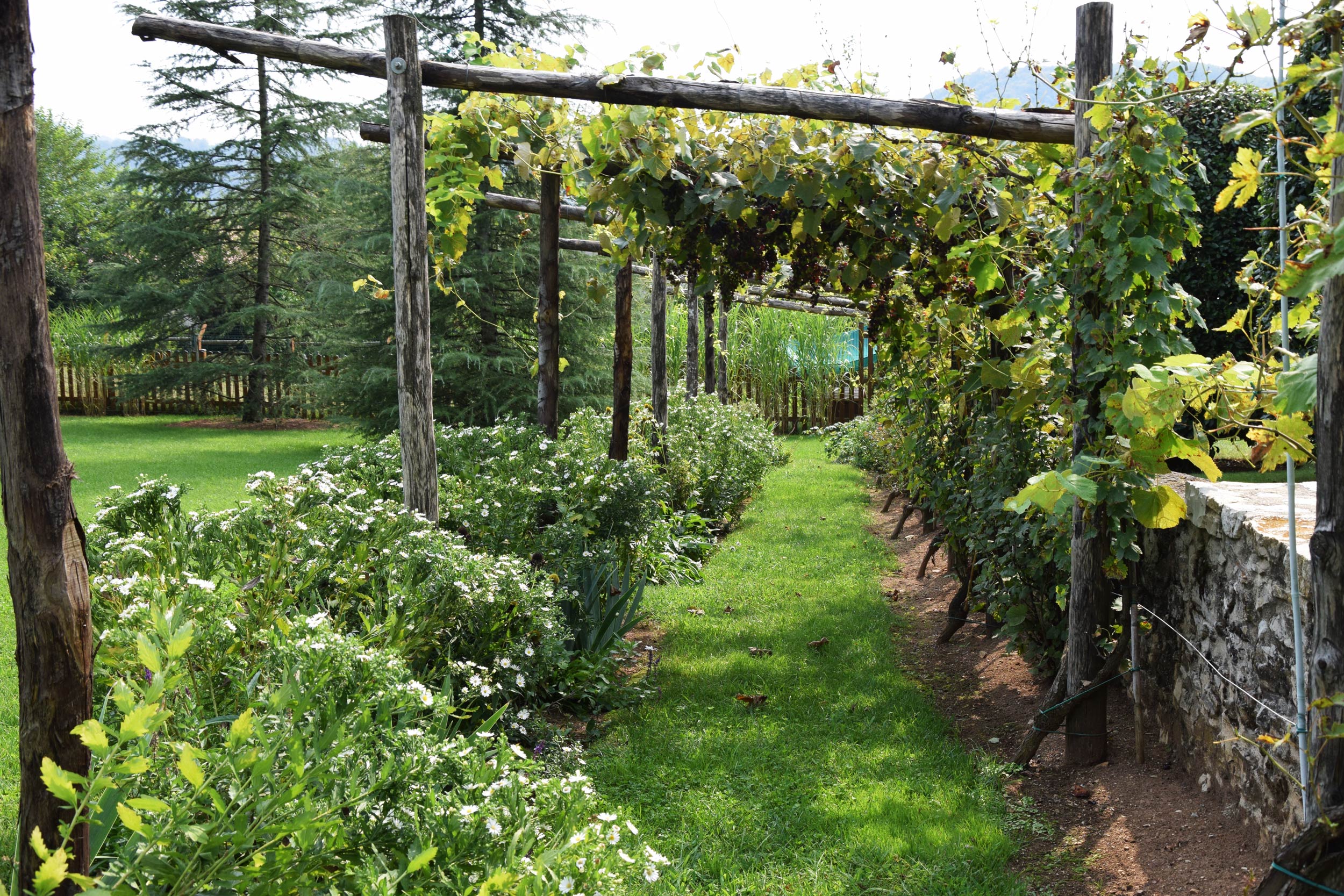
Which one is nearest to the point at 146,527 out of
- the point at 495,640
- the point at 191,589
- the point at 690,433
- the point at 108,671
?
the point at 108,671

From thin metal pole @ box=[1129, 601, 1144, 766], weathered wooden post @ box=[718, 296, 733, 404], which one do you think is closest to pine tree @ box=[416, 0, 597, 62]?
weathered wooden post @ box=[718, 296, 733, 404]

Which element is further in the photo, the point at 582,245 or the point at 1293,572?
the point at 582,245

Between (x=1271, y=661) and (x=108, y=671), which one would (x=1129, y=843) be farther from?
(x=108, y=671)

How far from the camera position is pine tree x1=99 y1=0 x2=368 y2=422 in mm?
17484

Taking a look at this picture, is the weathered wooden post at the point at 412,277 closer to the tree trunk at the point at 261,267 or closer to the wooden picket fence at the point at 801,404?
the wooden picket fence at the point at 801,404

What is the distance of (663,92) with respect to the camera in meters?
3.86

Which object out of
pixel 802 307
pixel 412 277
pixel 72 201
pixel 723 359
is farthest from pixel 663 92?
pixel 72 201

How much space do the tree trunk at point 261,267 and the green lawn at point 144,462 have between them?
1.50 meters

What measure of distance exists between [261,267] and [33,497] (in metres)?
17.9

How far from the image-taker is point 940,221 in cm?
416

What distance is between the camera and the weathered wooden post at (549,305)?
5.29m

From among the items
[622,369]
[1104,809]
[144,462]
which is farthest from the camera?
[144,462]

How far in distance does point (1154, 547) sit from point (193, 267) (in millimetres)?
18842

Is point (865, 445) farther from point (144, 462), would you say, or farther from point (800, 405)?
point (144, 462)
